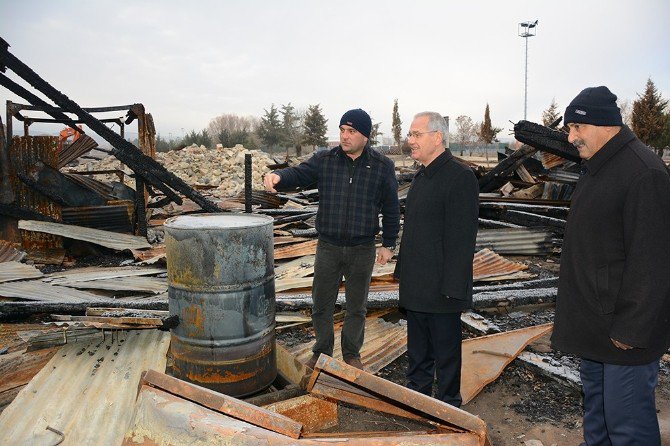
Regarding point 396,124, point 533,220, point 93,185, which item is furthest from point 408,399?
point 396,124

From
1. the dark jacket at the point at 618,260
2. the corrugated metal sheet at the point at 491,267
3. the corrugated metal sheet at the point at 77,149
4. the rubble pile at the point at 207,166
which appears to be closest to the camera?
the dark jacket at the point at 618,260

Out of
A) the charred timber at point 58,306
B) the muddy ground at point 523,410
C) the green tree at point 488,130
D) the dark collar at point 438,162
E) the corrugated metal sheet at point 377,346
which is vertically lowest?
the muddy ground at point 523,410

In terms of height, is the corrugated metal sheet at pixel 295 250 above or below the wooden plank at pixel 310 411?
above

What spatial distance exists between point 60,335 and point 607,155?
4.15 m

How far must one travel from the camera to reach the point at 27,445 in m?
2.73

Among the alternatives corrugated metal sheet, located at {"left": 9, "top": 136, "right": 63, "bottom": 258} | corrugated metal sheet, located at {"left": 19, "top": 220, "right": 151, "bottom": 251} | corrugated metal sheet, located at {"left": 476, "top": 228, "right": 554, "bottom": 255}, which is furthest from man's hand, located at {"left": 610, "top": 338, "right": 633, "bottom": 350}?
corrugated metal sheet, located at {"left": 9, "top": 136, "right": 63, "bottom": 258}

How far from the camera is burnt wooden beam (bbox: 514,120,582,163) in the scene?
856 cm

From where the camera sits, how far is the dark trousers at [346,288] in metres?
3.84

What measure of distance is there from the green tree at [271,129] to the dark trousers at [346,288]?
1575 inches

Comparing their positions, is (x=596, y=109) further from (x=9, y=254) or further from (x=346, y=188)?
(x=9, y=254)


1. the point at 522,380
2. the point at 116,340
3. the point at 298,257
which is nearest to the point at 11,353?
the point at 116,340

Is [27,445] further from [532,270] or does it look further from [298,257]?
[532,270]

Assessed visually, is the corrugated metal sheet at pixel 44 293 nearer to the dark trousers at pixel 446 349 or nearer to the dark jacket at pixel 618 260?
the dark trousers at pixel 446 349

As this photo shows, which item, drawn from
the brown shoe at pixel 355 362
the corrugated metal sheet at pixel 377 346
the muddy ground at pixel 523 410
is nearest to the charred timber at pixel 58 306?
the corrugated metal sheet at pixel 377 346
